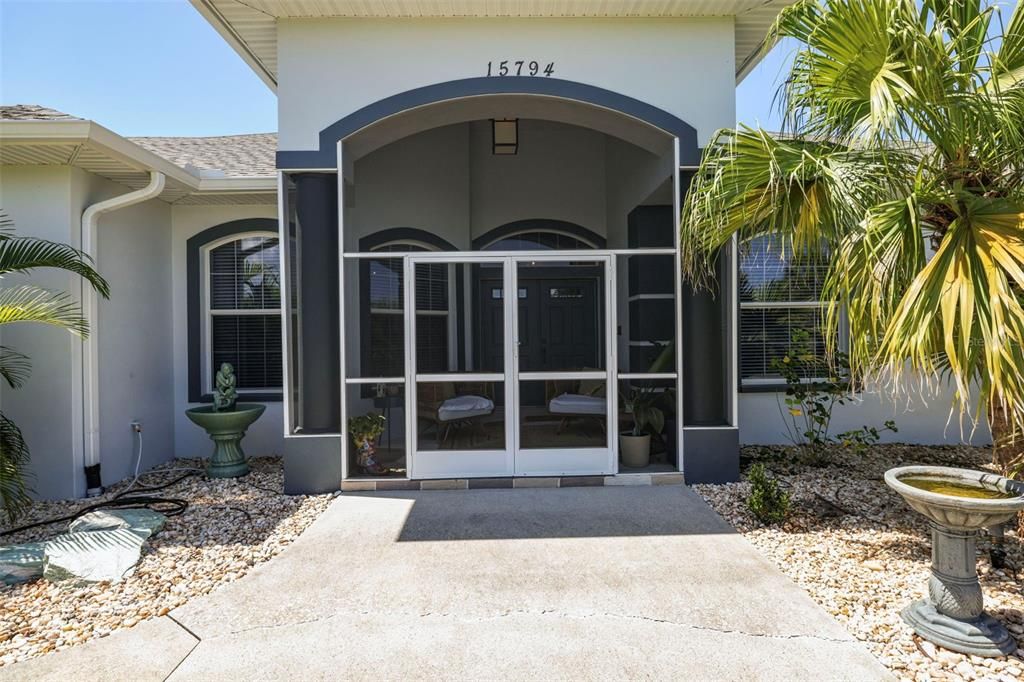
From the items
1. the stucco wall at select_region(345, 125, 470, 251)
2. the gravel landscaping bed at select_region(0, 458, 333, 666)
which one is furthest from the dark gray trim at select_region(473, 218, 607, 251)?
the gravel landscaping bed at select_region(0, 458, 333, 666)

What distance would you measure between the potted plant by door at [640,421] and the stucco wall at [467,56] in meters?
2.62

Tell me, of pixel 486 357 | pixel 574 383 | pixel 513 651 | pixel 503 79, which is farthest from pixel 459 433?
pixel 503 79

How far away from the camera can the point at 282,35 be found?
573 centimetres

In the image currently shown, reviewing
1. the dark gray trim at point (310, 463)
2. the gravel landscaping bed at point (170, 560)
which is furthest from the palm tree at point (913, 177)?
the gravel landscaping bed at point (170, 560)

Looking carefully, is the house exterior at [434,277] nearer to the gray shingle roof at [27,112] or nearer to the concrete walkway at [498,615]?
the gray shingle roof at [27,112]

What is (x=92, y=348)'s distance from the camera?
6.04 meters

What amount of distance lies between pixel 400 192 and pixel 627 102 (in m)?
3.56

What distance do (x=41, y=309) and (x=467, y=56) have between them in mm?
4270

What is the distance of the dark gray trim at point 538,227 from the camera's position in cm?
906

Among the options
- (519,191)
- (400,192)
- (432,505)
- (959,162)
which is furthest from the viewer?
(519,191)

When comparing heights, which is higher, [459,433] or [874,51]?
[874,51]

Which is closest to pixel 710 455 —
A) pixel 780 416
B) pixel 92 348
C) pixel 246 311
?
pixel 780 416

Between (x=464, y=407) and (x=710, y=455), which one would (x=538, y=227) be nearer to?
(x=464, y=407)

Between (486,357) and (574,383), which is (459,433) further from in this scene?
(574,383)
